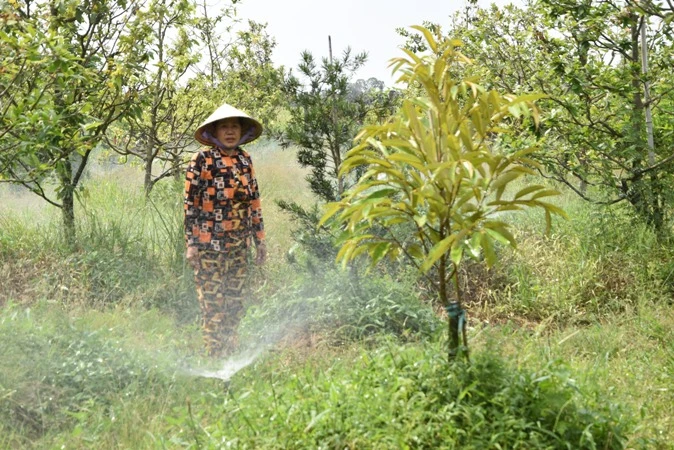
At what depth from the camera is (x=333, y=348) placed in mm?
4691

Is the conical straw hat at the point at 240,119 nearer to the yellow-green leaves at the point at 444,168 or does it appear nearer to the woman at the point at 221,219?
the woman at the point at 221,219

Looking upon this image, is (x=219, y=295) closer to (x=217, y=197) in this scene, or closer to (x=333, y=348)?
(x=217, y=197)

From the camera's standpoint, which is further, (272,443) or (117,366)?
(117,366)

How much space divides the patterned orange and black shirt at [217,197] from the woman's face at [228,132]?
0.08 meters

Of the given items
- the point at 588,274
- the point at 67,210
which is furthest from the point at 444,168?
the point at 67,210

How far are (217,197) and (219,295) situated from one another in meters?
0.69

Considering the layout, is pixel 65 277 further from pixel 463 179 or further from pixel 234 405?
pixel 463 179

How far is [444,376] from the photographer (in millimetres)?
3043

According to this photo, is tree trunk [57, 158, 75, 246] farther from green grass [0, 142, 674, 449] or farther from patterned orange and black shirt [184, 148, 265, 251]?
patterned orange and black shirt [184, 148, 265, 251]

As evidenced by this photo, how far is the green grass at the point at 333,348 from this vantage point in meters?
2.92

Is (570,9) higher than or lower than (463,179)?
higher

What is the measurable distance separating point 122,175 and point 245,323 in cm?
874

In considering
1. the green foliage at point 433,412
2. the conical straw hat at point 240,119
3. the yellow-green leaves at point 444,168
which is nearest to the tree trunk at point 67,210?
the conical straw hat at point 240,119

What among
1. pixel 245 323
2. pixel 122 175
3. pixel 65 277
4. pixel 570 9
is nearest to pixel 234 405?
pixel 245 323
